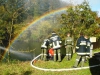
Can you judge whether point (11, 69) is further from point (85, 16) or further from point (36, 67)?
point (85, 16)

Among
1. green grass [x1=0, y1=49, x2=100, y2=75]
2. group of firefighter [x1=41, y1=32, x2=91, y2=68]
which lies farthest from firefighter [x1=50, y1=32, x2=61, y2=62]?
green grass [x1=0, y1=49, x2=100, y2=75]

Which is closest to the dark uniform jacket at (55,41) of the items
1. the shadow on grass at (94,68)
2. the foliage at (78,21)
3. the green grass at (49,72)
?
the green grass at (49,72)

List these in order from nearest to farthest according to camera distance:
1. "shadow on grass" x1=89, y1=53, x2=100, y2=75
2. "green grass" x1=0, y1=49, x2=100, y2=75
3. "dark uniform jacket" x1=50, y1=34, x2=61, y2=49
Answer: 1. "shadow on grass" x1=89, y1=53, x2=100, y2=75
2. "green grass" x1=0, y1=49, x2=100, y2=75
3. "dark uniform jacket" x1=50, y1=34, x2=61, y2=49

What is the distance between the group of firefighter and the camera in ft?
37.1

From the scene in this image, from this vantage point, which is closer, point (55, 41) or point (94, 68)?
point (94, 68)

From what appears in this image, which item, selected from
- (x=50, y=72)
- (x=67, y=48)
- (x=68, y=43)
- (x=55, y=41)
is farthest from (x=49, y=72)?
(x=68, y=43)

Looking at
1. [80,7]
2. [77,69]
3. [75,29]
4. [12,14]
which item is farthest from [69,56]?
[80,7]

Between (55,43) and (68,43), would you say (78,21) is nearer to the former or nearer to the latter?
(68,43)

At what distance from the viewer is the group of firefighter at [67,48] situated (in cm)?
1132

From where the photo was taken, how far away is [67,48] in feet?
44.2

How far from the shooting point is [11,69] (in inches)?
479

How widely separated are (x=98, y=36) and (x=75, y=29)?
346 centimetres

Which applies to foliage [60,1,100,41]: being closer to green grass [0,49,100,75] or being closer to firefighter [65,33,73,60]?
firefighter [65,33,73,60]

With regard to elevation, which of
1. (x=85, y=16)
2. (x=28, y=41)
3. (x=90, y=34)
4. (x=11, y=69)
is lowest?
(x=28, y=41)
